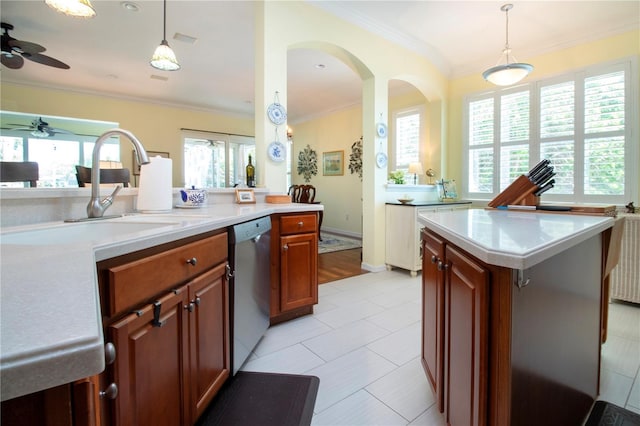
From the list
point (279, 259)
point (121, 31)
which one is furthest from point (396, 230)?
point (121, 31)

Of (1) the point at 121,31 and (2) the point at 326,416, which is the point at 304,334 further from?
(1) the point at 121,31

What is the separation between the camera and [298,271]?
2.31 meters

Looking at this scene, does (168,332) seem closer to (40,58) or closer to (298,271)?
(298,271)

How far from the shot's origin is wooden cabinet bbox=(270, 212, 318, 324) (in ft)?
7.16

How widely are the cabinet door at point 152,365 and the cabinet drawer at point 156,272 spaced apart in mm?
42

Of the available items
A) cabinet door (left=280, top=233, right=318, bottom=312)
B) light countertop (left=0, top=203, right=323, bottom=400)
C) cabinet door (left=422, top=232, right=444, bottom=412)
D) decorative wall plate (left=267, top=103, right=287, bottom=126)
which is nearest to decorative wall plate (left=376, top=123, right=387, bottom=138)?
decorative wall plate (left=267, top=103, right=287, bottom=126)

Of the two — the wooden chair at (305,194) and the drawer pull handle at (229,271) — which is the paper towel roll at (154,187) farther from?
the wooden chair at (305,194)

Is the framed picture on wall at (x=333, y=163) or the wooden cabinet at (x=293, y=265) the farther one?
the framed picture on wall at (x=333, y=163)

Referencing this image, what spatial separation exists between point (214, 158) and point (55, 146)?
9.26 ft

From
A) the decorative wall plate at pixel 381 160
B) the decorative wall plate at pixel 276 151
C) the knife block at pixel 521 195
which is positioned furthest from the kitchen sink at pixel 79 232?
the decorative wall plate at pixel 381 160

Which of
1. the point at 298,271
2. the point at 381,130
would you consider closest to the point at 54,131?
the point at 381,130

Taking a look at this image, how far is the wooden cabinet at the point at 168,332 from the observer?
0.81 meters

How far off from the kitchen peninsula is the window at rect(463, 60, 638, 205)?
A: 13.3 feet

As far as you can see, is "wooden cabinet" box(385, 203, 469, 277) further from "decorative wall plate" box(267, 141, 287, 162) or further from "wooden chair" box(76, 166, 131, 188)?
"wooden chair" box(76, 166, 131, 188)
